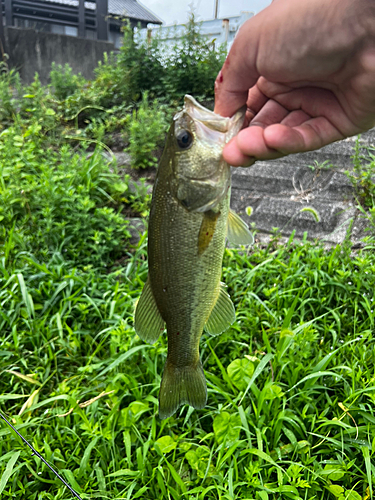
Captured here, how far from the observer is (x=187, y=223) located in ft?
4.86

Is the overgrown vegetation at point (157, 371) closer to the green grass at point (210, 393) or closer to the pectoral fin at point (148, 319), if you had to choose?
the green grass at point (210, 393)

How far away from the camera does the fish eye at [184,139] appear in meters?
1.46

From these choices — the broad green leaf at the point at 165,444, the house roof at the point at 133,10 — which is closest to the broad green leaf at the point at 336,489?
the broad green leaf at the point at 165,444

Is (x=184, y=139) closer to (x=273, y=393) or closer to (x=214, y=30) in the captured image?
(x=273, y=393)

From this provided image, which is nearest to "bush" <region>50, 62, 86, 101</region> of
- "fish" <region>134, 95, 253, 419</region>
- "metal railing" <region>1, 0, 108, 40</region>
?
"metal railing" <region>1, 0, 108, 40</region>

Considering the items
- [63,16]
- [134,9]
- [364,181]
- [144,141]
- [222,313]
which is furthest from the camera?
[134,9]

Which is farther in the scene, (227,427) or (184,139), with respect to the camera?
(227,427)

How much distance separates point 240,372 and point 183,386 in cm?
94

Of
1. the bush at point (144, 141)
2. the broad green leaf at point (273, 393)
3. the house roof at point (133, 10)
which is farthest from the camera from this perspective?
the house roof at point (133, 10)

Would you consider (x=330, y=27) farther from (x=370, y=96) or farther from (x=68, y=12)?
(x=68, y=12)

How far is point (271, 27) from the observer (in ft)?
4.51

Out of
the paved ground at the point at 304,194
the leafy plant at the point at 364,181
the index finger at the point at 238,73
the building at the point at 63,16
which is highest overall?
the building at the point at 63,16

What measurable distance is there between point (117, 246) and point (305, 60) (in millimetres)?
2938

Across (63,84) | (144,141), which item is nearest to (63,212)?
(144,141)
